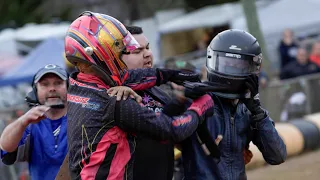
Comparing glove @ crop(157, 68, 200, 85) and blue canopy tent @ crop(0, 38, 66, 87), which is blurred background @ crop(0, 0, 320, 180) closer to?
blue canopy tent @ crop(0, 38, 66, 87)

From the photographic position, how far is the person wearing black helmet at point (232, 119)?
4.00 m

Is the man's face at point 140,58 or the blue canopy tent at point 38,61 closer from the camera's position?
the man's face at point 140,58

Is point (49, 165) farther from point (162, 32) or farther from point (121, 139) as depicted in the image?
point (162, 32)

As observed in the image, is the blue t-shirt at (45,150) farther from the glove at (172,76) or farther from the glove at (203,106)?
the glove at (203,106)

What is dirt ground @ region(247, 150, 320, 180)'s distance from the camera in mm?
10562

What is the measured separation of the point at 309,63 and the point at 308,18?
7611 mm

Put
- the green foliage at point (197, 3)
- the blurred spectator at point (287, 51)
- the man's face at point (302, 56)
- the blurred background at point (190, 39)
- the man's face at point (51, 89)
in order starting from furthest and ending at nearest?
the green foliage at point (197, 3)
the blurred spectator at point (287, 51)
the man's face at point (302, 56)
the blurred background at point (190, 39)
the man's face at point (51, 89)

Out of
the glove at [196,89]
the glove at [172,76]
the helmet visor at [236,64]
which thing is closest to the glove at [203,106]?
the glove at [196,89]

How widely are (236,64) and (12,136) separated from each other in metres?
1.76

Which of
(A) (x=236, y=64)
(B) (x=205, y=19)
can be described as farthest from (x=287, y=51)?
(A) (x=236, y=64)

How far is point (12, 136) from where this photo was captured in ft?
16.1

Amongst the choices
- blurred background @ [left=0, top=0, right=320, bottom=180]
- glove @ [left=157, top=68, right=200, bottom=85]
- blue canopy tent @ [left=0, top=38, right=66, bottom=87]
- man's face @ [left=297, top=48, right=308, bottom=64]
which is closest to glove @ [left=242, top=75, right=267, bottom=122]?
glove @ [left=157, top=68, right=200, bottom=85]

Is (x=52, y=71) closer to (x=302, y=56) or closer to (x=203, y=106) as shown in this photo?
(x=203, y=106)

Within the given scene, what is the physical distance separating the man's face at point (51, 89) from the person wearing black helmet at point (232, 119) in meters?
1.58
